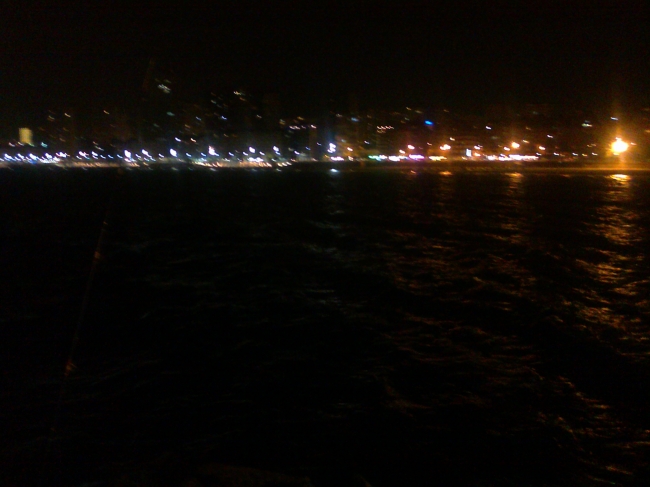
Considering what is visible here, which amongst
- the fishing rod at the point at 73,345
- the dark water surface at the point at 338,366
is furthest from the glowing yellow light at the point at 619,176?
the fishing rod at the point at 73,345

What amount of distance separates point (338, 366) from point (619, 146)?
3571 inches

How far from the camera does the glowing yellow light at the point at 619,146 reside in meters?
84.1

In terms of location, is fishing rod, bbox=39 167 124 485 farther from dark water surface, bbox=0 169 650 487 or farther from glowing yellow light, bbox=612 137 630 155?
glowing yellow light, bbox=612 137 630 155

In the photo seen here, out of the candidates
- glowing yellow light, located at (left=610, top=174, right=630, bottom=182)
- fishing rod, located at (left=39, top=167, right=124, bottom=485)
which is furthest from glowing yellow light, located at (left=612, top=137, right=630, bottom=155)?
fishing rod, located at (left=39, top=167, right=124, bottom=485)

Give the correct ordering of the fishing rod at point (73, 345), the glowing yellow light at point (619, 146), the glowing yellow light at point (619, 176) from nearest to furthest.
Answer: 1. the fishing rod at point (73, 345)
2. the glowing yellow light at point (619, 176)
3. the glowing yellow light at point (619, 146)

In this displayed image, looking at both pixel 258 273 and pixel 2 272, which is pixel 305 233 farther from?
pixel 2 272

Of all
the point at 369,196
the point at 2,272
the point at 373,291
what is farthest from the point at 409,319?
the point at 369,196

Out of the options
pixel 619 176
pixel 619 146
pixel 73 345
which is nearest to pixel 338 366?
pixel 73 345

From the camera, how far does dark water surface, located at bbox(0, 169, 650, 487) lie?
5.05 m

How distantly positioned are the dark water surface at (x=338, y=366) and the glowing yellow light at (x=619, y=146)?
248 ft

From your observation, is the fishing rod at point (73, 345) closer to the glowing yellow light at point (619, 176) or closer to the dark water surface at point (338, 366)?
the dark water surface at point (338, 366)

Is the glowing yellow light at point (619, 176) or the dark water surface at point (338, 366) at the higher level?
the glowing yellow light at point (619, 176)

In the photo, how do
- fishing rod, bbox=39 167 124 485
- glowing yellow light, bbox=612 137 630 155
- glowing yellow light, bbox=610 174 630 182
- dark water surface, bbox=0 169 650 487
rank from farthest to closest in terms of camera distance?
glowing yellow light, bbox=612 137 630 155 → glowing yellow light, bbox=610 174 630 182 → fishing rod, bbox=39 167 124 485 → dark water surface, bbox=0 169 650 487

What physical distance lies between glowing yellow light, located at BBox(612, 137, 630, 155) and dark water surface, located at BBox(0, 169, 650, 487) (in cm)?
7553
